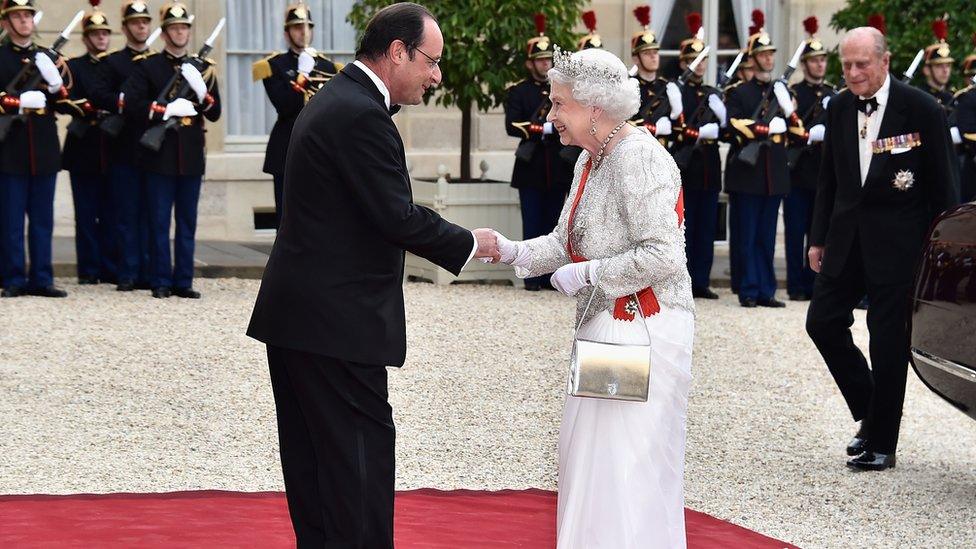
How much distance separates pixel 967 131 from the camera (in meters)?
12.6

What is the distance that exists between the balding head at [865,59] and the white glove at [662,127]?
5631mm

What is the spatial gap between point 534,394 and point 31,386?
250cm

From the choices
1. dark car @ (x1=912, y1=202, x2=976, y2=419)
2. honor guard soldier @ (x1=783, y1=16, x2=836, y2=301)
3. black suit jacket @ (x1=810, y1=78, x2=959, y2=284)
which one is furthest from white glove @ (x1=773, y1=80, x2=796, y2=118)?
dark car @ (x1=912, y1=202, x2=976, y2=419)

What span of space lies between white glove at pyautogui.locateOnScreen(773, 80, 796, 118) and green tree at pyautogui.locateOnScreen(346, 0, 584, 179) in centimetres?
169

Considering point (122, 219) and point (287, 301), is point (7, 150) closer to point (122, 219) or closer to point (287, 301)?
point (122, 219)

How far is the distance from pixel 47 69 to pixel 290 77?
5.57 ft

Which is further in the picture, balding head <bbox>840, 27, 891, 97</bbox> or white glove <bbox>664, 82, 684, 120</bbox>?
white glove <bbox>664, 82, 684, 120</bbox>

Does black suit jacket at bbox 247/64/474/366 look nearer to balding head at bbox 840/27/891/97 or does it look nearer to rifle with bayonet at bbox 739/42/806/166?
balding head at bbox 840/27/891/97

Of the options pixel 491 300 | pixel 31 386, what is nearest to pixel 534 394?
pixel 31 386

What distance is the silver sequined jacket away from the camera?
4340mm

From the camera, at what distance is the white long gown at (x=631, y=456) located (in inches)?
176

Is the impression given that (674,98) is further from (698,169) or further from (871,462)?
(871,462)

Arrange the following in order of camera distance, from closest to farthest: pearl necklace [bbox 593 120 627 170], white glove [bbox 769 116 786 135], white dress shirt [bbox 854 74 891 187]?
1. pearl necklace [bbox 593 120 627 170]
2. white dress shirt [bbox 854 74 891 187]
3. white glove [bbox 769 116 786 135]

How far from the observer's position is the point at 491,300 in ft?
37.7
